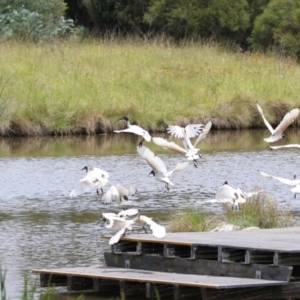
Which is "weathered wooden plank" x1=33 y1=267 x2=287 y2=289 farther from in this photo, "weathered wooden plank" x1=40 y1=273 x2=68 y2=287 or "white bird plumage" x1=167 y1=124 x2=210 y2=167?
"white bird plumage" x1=167 y1=124 x2=210 y2=167

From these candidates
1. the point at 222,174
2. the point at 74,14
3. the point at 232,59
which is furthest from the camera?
the point at 74,14

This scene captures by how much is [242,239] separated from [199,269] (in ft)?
1.62

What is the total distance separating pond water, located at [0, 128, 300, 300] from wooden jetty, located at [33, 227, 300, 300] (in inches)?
12.0

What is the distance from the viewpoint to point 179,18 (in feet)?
110

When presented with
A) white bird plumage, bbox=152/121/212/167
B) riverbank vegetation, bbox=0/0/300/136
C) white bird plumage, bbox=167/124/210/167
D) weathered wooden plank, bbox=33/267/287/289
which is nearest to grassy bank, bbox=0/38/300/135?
riverbank vegetation, bbox=0/0/300/136

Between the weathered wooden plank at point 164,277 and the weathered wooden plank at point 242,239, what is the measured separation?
0.26 metres

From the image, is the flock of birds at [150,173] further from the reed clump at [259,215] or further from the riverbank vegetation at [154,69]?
the riverbank vegetation at [154,69]

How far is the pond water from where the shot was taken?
11.2 meters

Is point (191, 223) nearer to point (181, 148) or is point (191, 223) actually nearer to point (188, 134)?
point (188, 134)

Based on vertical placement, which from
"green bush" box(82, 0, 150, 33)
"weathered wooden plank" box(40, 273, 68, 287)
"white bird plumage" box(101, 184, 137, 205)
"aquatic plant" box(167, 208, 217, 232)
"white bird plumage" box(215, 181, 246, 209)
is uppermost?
"white bird plumage" box(101, 184, 137, 205)

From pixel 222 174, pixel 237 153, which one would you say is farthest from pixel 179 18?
pixel 222 174

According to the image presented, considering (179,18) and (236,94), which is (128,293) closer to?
(236,94)

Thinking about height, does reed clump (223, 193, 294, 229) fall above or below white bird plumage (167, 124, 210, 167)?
below

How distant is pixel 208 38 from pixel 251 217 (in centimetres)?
2210
